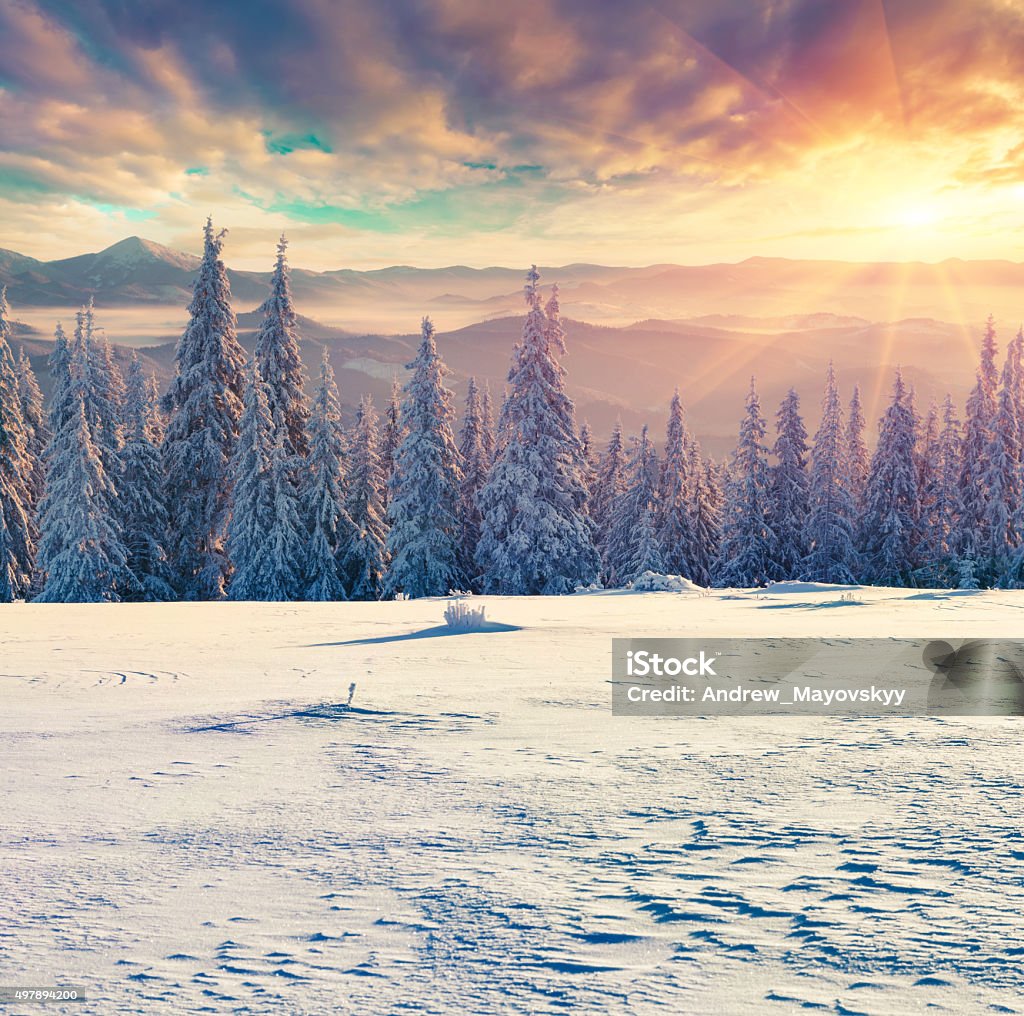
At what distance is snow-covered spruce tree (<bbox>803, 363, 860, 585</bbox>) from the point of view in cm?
4444

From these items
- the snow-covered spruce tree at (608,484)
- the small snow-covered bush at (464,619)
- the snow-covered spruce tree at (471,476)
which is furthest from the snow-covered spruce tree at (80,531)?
the snow-covered spruce tree at (608,484)

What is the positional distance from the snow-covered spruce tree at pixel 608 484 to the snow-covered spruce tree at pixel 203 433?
2848cm

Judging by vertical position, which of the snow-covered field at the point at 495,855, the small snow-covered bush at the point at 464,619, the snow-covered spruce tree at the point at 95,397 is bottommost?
the snow-covered field at the point at 495,855

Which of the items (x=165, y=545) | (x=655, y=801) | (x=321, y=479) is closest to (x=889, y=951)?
(x=655, y=801)

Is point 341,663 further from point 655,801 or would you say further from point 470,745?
point 655,801

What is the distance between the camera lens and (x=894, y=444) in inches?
1821

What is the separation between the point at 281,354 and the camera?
107 feet

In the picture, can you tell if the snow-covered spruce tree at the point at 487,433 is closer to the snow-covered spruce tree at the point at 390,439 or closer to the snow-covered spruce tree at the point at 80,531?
the snow-covered spruce tree at the point at 390,439

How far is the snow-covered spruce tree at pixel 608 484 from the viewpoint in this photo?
56469 millimetres

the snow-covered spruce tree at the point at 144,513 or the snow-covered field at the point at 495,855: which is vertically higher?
the snow-covered spruce tree at the point at 144,513

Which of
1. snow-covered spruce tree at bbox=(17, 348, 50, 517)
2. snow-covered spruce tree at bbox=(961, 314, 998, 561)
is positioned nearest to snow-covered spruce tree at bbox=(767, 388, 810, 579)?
snow-covered spruce tree at bbox=(961, 314, 998, 561)

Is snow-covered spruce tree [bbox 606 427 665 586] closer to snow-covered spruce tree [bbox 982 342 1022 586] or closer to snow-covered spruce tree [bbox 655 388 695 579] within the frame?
snow-covered spruce tree [bbox 655 388 695 579]

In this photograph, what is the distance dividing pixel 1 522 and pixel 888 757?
37256 mm

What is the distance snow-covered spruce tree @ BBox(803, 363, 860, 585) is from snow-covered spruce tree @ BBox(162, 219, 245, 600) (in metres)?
29.9
